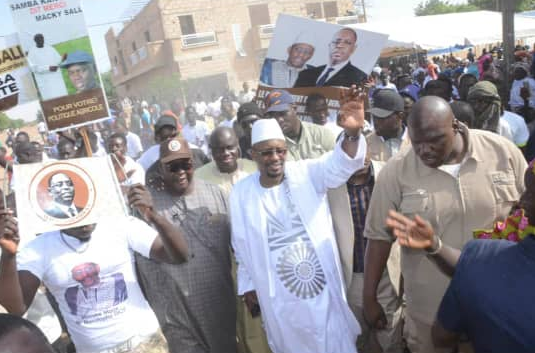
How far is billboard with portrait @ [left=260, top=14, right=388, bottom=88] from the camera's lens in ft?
13.8

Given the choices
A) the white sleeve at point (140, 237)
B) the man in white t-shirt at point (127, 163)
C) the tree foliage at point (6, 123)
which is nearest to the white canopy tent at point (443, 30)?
the man in white t-shirt at point (127, 163)

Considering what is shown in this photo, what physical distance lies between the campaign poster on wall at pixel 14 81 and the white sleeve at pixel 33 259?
4.72ft

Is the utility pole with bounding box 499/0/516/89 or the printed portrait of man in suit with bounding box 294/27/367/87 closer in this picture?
the printed portrait of man in suit with bounding box 294/27/367/87

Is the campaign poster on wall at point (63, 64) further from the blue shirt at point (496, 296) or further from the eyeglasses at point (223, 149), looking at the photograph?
the blue shirt at point (496, 296)

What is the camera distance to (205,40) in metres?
27.2

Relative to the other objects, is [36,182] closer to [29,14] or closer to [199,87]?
[29,14]

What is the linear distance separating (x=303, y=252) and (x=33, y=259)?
1.50 meters

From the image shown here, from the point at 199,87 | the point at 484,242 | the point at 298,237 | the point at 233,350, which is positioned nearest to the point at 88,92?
the point at 298,237

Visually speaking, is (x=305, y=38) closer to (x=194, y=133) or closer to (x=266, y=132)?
(x=266, y=132)

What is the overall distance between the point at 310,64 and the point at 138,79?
31.3 meters

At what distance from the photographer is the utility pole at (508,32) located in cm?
808

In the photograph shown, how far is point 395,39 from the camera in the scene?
15.1m

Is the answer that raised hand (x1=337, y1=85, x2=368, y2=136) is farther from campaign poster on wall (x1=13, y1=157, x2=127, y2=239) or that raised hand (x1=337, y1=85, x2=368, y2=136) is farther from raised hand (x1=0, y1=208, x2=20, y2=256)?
raised hand (x1=0, y1=208, x2=20, y2=256)

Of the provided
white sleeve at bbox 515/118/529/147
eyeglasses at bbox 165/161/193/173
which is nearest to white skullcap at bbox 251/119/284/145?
eyeglasses at bbox 165/161/193/173
